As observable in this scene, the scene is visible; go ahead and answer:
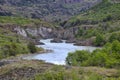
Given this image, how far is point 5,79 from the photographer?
5988 cm

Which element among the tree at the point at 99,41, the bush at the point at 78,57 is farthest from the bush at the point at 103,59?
the tree at the point at 99,41

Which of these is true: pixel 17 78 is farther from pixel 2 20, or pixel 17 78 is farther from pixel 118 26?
pixel 2 20

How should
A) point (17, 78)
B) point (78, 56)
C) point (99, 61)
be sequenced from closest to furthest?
point (17, 78)
point (99, 61)
point (78, 56)

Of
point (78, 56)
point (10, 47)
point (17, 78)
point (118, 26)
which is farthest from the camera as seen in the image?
point (118, 26)

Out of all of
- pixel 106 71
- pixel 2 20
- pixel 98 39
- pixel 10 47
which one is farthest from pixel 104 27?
pixel 106 71

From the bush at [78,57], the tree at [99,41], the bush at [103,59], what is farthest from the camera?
the tree at [99,41]

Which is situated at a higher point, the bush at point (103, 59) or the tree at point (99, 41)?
the bush at point (103, 59)

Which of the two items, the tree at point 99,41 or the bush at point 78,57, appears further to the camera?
the tree at point 99,41

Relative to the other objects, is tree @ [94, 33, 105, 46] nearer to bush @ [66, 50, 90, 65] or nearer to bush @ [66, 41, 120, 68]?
bush @ [66, 50, 90, 65]

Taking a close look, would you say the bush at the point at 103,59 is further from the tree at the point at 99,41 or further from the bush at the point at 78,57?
the tree at the point at 99,41

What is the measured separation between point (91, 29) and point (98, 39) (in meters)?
35.5

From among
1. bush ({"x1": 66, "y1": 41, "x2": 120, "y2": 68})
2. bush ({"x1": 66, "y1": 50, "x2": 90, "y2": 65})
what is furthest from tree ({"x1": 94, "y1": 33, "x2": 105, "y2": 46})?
bush ({"x1": 66, "y1": 41, "x2": 120, "y2": 68})

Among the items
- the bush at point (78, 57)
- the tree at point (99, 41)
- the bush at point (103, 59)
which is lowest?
the tree at point (99, 41)

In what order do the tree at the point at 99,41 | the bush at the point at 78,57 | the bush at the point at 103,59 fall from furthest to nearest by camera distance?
1. the tree at the point at 99,41
2. the bush at the point at 78,57
3. the bush at the point at 103,59
